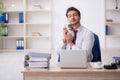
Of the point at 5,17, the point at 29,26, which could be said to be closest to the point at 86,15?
the point at 29,26

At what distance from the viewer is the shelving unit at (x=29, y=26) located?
5.14 metres

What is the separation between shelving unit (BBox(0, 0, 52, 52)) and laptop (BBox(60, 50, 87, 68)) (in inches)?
113

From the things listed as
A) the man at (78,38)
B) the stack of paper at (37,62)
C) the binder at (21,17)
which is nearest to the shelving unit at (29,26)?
the binder at (21,17)

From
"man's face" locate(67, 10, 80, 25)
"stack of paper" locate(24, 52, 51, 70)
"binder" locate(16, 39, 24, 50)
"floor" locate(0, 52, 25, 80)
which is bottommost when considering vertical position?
"floor" locate(0, 52, 25, 80)

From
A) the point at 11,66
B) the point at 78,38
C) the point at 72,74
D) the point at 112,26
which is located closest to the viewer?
the point at 72,74

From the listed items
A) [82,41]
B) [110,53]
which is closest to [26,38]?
[110,53]

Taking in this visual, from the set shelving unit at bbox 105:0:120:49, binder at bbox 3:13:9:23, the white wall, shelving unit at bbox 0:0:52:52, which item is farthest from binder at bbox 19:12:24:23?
shelving unit at bbox 105:0:120:49

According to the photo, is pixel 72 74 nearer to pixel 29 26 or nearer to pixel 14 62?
pixel 14 62

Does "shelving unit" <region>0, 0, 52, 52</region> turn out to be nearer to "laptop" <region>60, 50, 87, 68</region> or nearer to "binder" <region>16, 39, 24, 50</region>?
"binder" <region>16, 39, 24, 50</region>

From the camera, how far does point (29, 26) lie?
525 centimetres

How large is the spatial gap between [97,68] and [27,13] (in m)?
3.31

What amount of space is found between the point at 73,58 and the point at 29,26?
3179 mm

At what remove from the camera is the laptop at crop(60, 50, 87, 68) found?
87.7 inches

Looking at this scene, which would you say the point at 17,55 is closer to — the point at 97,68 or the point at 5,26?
the point at 5,26
